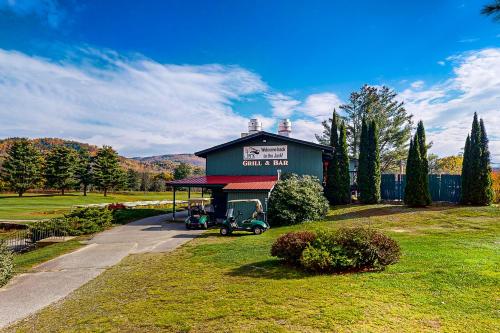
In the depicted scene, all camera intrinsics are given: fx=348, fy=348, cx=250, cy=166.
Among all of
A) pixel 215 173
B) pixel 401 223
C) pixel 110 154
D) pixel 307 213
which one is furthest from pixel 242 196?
pixel 110 154

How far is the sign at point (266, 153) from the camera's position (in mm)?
25891

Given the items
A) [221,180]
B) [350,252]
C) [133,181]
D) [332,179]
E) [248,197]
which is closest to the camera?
[350,252]

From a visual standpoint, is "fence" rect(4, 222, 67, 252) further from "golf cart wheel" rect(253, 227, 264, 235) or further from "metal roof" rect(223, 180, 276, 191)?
"golf cart wheel" rect(253, 227, 264, 235)

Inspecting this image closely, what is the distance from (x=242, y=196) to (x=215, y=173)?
6.08 meters

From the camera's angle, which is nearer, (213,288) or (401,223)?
(213,288)

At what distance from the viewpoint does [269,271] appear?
31.8 feet

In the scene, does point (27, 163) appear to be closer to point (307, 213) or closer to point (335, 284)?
point (307, 213)

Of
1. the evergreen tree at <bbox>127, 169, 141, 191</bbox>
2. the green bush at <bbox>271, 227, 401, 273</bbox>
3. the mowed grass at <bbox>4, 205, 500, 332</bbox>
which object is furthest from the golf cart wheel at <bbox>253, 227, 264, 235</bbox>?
the evergreen tree at <bbox>127, 169, 141, 191</bbox>

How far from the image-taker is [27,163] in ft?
180

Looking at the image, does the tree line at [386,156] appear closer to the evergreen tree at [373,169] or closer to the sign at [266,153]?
the evergreen tree at [373,169]

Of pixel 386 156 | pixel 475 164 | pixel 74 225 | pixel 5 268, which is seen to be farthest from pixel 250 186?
pixel 386 156

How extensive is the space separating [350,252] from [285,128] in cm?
2018

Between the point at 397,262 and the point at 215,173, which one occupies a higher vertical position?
the point at 215,173

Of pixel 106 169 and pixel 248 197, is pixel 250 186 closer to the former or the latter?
pixel 248 197
